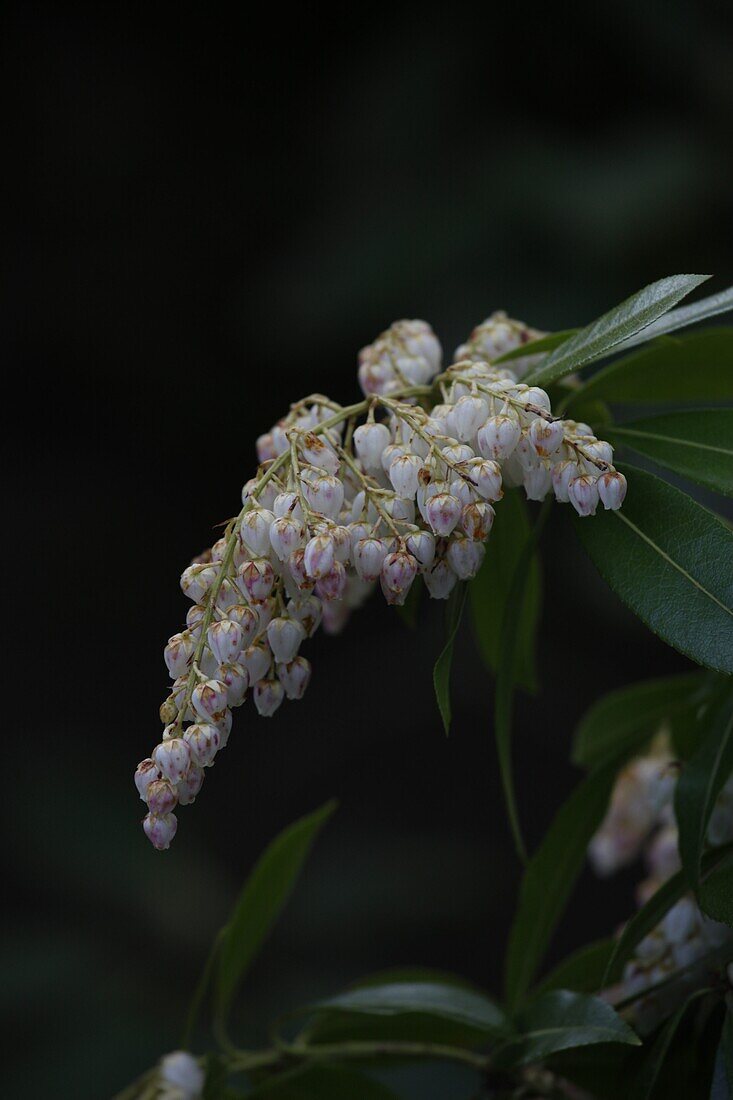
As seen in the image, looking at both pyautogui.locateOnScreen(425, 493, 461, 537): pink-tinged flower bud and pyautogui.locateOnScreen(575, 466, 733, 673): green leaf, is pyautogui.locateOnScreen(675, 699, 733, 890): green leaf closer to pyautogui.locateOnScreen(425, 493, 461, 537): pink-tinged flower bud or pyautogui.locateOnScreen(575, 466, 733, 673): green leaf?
pyautogui.locateOnScreen(575, 466, 733, 673): green leaf

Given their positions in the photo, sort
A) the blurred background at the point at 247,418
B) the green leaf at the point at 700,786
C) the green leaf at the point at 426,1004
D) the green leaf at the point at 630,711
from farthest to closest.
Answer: the blurred background at the point at 247,418, the green leaf at the point at 630,711, the green leaf at the point at 426,1004, the green leaf at the point at 700,786

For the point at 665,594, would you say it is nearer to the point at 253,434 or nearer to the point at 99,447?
the point at 253,434

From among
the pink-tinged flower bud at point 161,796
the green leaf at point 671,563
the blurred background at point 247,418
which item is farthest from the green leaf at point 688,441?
the blurred background at point 247,418

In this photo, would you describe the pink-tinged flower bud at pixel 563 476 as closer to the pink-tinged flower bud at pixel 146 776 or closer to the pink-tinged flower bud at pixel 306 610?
the pink-tinged flower bud at pixel 306 610

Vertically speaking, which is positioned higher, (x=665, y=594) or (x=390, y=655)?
(x=665, y=594)

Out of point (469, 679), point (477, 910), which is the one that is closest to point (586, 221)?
point (469, 679)

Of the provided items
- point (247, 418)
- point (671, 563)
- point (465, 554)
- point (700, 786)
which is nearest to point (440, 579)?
point (465, 554)

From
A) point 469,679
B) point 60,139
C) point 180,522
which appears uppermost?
point 60,139

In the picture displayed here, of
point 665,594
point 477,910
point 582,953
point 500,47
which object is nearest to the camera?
point 665,594

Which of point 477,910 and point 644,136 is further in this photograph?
point 477,910
